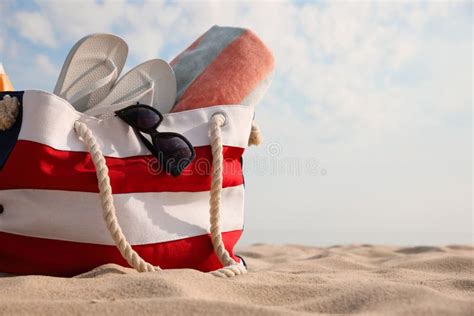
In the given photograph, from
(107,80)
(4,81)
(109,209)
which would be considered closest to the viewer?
(109,209)

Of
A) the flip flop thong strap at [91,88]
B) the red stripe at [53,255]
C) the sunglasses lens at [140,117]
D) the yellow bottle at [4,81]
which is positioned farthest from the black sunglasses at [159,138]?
the yellow bottle at [4,81]

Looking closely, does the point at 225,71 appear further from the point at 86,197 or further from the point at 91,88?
the point at 86,197

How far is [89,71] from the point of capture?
163 centimetres

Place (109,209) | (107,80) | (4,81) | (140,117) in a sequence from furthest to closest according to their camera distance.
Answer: (4,81)
(107,80)
(140,117)
(109,209)

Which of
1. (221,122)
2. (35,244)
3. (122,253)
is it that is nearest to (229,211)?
(221,122)

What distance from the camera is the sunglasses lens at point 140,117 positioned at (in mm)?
1496

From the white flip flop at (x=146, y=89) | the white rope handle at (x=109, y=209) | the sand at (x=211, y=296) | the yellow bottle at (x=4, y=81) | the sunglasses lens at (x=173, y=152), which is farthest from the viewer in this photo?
the yellow bottle at (x=4, y=81)

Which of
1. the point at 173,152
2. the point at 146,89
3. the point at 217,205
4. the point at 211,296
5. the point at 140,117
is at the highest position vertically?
the point at 146,89

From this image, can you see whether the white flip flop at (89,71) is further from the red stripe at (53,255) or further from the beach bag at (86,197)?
the red stripe at (53,255)

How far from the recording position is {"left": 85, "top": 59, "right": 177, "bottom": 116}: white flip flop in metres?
1.60

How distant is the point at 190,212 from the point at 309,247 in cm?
216

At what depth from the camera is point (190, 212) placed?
1583 millimetres

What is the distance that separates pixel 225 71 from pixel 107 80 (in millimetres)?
421

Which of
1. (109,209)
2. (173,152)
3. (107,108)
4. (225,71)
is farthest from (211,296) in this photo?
(225,71)
